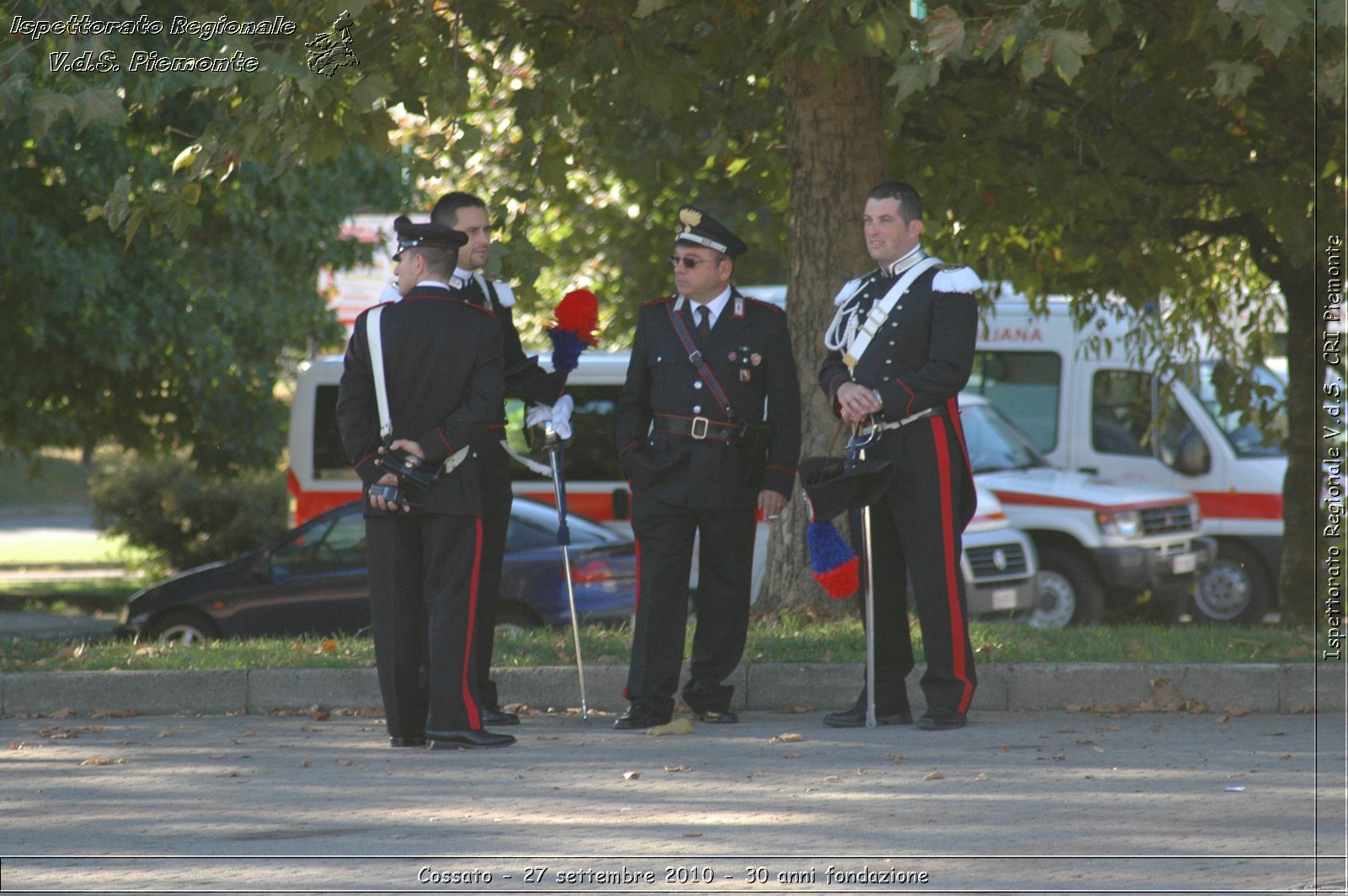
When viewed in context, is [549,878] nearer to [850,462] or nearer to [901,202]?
[850,462]

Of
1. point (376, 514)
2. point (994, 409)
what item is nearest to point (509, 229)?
point (376, 514)

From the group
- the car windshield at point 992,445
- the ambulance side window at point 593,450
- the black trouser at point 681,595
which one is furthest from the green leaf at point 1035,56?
the ambulance side window at point 593,450

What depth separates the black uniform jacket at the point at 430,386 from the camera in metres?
6.64

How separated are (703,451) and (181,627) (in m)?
7.00

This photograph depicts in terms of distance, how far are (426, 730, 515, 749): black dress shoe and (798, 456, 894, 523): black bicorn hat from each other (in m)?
1.52

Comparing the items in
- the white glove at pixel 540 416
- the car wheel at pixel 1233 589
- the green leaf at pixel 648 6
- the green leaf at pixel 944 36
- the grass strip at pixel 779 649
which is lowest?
the car wheel at pixel 1233 589

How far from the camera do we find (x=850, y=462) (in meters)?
7.11

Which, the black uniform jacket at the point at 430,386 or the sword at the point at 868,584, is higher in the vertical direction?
the black uniform jacket at the point at 430,386

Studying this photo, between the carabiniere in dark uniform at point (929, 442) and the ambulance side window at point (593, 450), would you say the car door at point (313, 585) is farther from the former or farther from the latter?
the carabiniere in dark uniform at point (929, 442)

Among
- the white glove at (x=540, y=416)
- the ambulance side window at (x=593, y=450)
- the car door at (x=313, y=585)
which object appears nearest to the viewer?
the white glove at (x=540, y=416)

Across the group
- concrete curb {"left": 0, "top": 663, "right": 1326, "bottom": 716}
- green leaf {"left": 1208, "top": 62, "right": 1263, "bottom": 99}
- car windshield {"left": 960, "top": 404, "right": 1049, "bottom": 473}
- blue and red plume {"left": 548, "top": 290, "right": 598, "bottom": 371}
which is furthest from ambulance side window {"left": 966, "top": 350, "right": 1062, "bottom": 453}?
blue and red plume {"left": 548, "top": 290, "right": 598, "bottom": 371}

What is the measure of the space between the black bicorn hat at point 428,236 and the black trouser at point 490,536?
33.4 inches

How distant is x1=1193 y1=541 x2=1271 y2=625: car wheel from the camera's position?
16.6 metres

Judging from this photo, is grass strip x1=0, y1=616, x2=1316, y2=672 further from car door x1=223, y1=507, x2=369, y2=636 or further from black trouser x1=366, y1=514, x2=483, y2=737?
car door x1=223, y1=507, x2=369, y2=636
